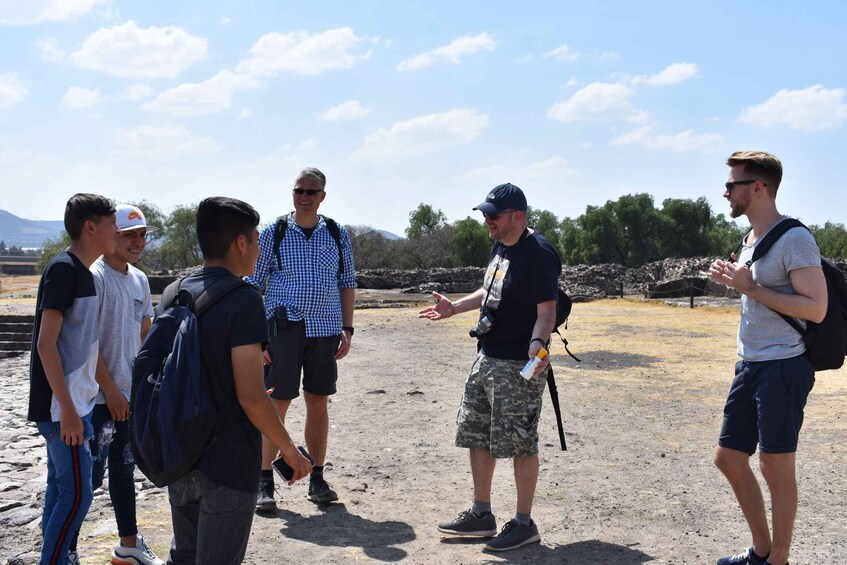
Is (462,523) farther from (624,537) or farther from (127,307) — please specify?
(127,307)

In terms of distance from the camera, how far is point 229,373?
273 cm

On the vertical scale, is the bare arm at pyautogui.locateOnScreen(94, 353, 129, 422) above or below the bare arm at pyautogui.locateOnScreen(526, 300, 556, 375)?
below

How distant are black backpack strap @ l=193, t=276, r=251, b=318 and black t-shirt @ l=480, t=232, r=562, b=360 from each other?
2.10m

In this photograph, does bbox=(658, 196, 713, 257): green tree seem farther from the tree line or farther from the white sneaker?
the white sneaker

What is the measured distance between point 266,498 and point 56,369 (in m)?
1.90

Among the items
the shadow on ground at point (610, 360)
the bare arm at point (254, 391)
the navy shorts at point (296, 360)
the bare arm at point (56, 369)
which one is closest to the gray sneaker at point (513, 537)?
the navy shorts at point (296, 360)

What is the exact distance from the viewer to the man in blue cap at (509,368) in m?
4.51

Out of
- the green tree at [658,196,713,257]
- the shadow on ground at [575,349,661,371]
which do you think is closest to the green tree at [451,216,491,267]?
the green tree at [658,196,713,257]

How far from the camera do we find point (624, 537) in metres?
4.62

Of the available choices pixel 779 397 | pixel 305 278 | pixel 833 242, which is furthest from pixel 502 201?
pixel 833 242

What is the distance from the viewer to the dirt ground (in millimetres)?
4457

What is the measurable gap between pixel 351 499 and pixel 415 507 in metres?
0.44

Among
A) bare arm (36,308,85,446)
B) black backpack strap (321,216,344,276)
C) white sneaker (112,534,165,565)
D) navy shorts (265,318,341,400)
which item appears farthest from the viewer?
black backpack strap (321,216,344,276)

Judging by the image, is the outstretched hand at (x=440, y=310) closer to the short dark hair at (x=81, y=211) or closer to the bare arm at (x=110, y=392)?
the bare arm at (x=110, y=392)
